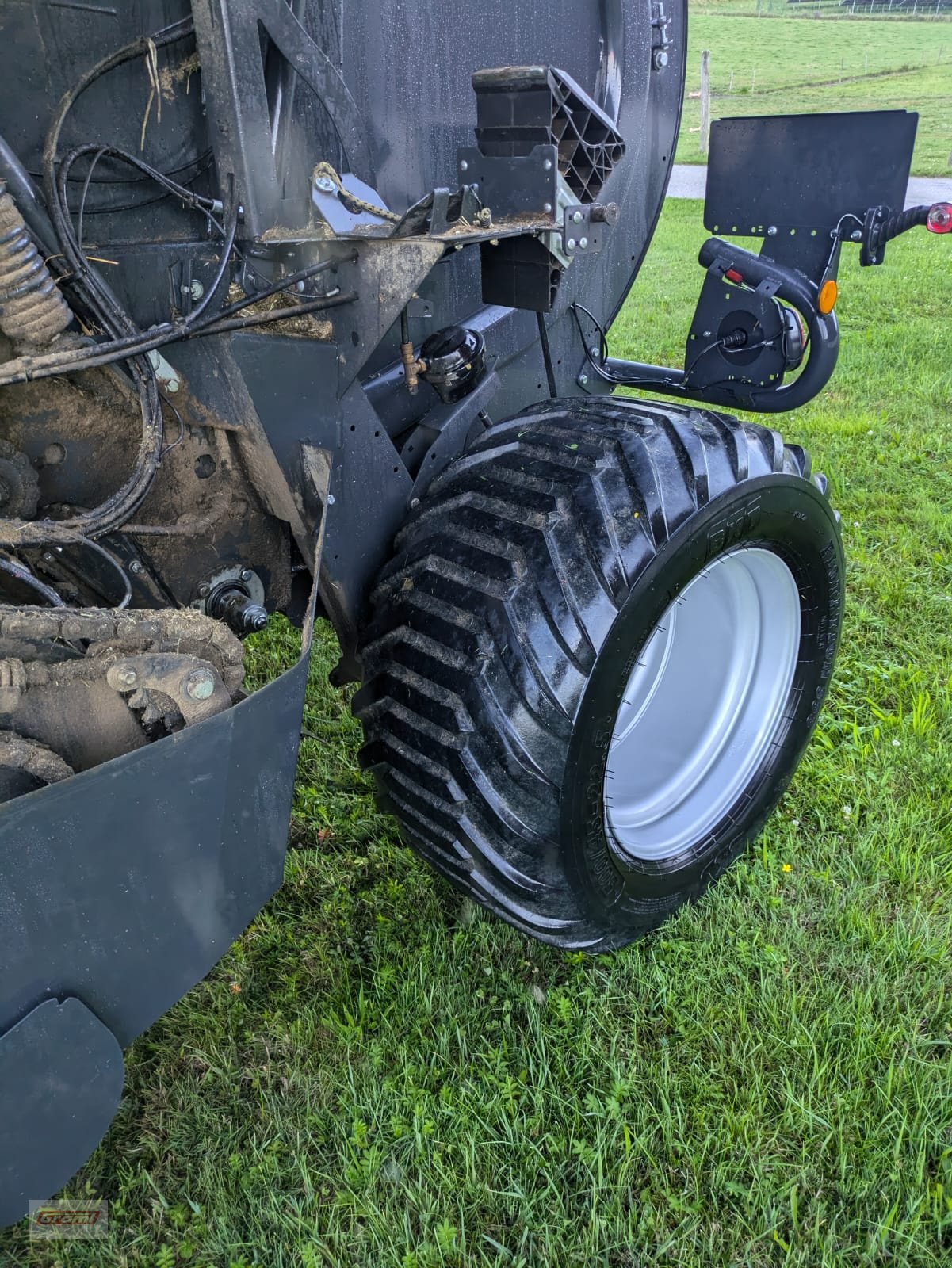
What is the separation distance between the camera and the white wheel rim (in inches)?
92.9

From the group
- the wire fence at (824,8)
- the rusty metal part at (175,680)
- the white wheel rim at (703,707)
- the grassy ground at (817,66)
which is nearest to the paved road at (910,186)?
the grassy ground at (817,66)

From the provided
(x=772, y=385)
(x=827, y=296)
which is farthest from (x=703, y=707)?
(x=827, y=296)

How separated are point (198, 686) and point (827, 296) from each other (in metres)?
2.47

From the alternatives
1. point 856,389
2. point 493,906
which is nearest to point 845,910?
point 493,906

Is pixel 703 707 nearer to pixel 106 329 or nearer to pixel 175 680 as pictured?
pixel 175 680

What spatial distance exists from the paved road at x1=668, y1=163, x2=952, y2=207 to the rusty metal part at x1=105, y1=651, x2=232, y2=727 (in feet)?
32.5

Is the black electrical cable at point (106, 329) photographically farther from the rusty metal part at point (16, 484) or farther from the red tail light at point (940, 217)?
the red tail light at point (940, 217)

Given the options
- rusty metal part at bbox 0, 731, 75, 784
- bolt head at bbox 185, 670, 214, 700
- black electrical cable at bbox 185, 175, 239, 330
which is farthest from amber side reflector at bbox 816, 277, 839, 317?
rusty metal part at bbox 0, 731, 75, 784

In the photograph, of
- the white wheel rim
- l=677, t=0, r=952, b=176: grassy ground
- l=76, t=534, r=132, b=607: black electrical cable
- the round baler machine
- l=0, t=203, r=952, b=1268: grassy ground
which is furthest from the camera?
l=677, t=0, r=952, b=176: grassy ground

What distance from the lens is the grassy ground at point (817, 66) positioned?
65.1ft

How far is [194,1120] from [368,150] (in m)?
1.92

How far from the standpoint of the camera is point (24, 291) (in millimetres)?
1478

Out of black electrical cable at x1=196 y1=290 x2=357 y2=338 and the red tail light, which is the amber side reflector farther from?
black electrical cable at x1=196 y1=290 x2=357 y2=338

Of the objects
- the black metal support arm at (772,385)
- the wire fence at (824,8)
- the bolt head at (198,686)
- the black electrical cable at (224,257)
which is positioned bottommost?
the wire fence at (824,8)
